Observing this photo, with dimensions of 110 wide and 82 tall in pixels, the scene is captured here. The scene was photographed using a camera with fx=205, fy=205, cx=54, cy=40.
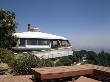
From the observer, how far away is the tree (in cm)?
2167

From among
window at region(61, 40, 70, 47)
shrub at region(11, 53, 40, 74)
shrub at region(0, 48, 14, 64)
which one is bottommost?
shrub at region(11, 53, 40, 74)

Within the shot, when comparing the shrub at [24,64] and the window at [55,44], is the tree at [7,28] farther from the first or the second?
the window at [55,44]

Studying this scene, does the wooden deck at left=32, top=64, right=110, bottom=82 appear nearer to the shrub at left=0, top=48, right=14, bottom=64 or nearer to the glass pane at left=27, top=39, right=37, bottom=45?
the shrub at left=0, top=48, right=14, bottom=64

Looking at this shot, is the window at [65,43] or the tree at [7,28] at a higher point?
the tree at [7,28]

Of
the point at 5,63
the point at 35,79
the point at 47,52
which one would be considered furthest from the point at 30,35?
the point at 35,79

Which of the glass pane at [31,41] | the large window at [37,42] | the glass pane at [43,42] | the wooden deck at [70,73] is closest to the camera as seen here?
the wooden deck at [70,73]

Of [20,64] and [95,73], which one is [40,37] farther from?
[95,73]

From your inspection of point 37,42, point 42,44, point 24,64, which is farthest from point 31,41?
point 24,64

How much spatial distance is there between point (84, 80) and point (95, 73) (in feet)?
8.20

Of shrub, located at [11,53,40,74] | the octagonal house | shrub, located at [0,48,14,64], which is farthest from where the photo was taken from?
the octagonal house

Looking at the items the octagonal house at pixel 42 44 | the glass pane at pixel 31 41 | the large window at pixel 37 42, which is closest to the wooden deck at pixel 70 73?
the octagonal house at pixel 42 44

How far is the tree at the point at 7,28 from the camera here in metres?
21.7

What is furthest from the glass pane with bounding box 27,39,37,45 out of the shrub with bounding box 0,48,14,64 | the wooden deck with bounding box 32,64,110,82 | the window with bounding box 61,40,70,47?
the wooden deck with bounding box 32,64,110,82

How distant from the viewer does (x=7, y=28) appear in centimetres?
2181
